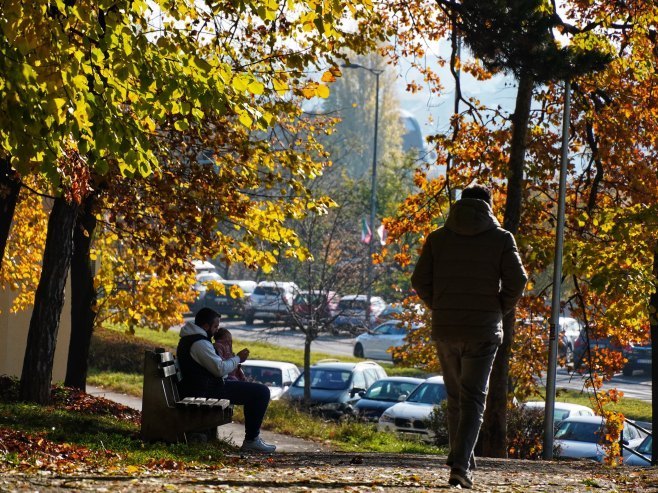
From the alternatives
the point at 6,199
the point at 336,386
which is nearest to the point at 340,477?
the point at 6,199

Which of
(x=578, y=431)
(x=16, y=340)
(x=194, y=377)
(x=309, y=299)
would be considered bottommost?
(x=578, y=431)

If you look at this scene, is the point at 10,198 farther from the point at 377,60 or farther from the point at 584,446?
the point at 377,60

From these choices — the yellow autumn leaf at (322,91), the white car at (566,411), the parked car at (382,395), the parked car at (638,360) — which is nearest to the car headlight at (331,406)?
the parked car at (382,395)

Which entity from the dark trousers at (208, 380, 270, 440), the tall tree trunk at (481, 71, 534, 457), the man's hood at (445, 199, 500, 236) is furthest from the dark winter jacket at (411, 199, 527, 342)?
the tall tree trunk at (481, 71, 534, 457)

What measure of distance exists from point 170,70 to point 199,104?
40cm

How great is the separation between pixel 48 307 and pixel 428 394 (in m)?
11.5

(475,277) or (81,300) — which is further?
(81,300)

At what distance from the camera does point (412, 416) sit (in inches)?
875

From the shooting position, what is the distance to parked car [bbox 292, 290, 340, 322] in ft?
101

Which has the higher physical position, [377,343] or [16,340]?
[377,343]

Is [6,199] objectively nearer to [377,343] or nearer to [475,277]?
[475,277]

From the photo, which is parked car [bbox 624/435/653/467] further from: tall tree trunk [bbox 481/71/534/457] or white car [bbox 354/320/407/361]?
white car [bbox 354/320/407/361]

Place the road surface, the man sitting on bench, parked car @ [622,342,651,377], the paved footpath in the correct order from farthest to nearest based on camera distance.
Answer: parked car @ [622,342,651,377], the road surface, the man sitting on bench, the paved footpath

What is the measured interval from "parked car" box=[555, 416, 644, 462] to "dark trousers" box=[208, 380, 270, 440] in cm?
1027
